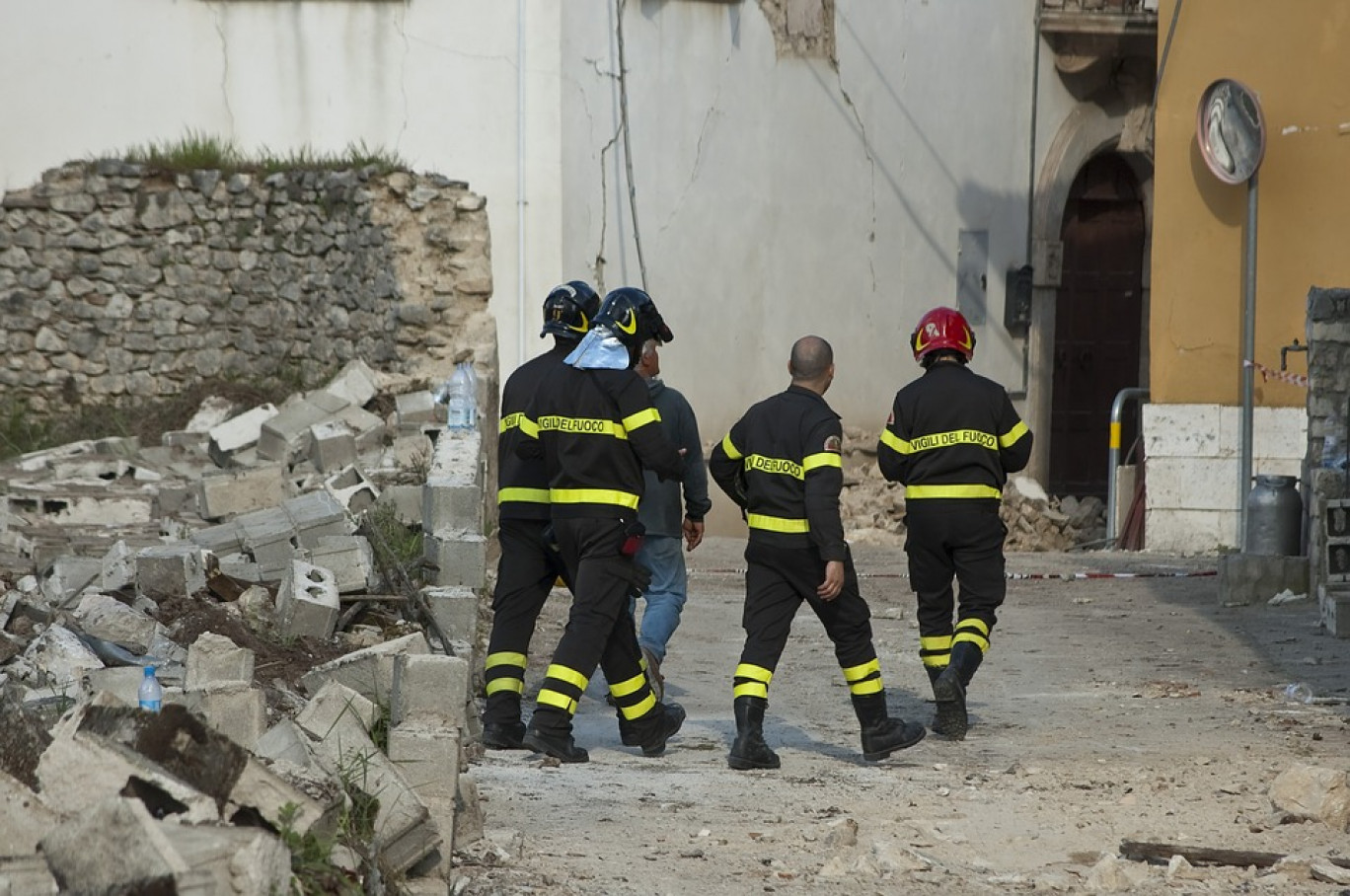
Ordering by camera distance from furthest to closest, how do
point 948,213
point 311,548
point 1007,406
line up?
point 948,213 < point 311,548 < point 1007,406

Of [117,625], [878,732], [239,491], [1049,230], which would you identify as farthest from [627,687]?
[1049,230]

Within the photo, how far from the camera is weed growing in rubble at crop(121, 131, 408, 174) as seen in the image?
1512 cm

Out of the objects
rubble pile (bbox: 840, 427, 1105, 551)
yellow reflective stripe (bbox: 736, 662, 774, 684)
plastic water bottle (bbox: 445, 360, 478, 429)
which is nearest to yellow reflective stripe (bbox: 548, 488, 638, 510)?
yellow reflective stripe (bbox: 736, 662, 774, 684)

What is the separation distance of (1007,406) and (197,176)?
9209 millimetres

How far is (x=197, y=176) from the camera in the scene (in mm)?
15164

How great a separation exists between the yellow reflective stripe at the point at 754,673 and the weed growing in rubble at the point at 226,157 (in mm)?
8827

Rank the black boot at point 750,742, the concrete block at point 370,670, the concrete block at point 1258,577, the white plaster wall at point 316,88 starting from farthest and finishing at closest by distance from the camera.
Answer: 1. the white plaster wall at point 316,88
2. the concrete block at point 1258,577
3. the black boot at point 750,742
4. the concrete block at point 370,670

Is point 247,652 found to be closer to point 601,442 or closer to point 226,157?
point 601,442

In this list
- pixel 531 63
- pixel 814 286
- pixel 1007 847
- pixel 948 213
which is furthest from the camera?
pixel 948 213

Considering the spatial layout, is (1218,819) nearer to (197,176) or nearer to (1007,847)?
(1007,847)

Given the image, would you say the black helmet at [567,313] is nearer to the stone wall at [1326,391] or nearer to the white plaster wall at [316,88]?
the stone wall at [1326,391]

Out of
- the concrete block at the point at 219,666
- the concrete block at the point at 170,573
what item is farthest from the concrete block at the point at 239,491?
the concrete block at the point at 219,666

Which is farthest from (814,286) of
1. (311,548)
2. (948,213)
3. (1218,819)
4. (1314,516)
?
(1218,819)

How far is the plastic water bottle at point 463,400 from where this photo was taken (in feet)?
38.2
